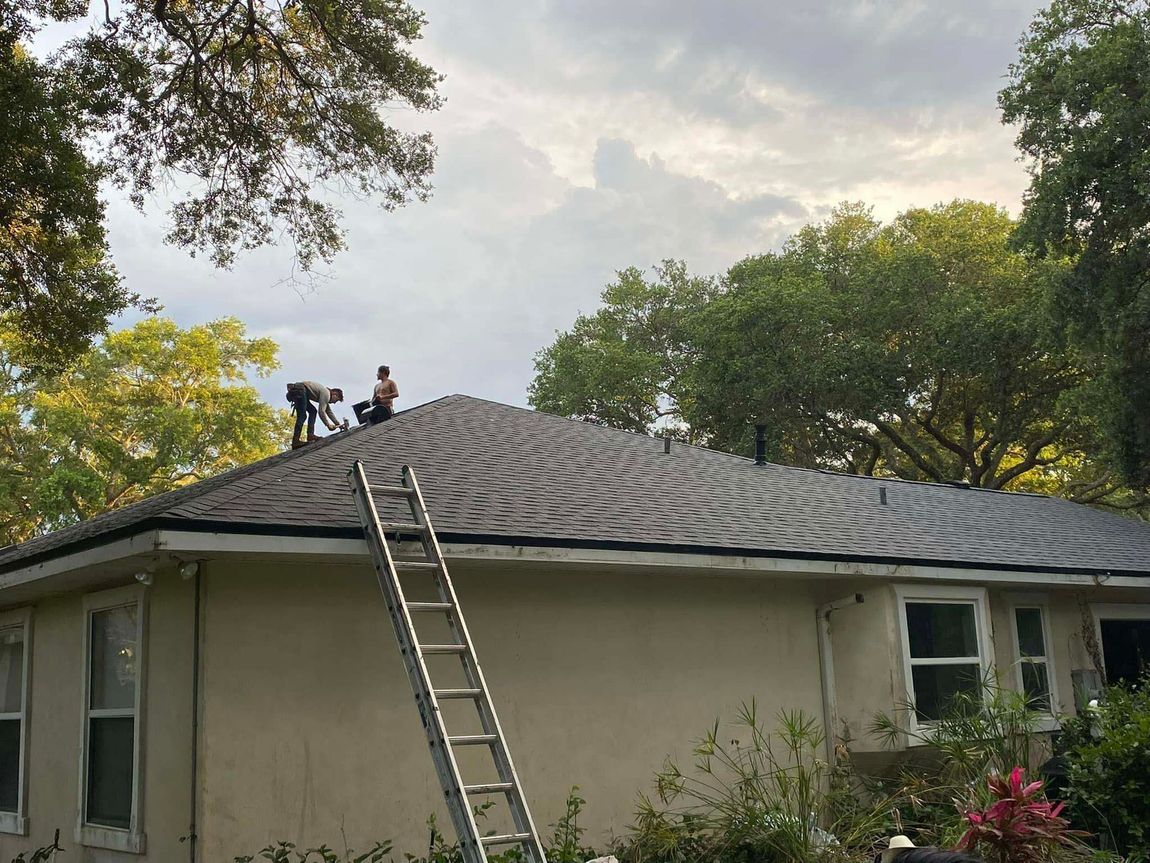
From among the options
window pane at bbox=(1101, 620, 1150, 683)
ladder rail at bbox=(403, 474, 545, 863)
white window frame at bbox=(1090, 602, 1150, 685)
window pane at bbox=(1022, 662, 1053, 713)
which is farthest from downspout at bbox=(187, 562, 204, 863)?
window pane at bbox=(1101, 620, 1150, 683)

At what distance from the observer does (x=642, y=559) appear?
30.8 ft

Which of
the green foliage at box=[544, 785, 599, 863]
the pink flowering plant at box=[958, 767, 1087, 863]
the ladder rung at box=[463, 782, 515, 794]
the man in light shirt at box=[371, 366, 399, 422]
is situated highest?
the man in light shirt at box=[371, 366, 399, 422]

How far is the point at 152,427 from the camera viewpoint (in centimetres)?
3831

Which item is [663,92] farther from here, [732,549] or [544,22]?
[732,549]

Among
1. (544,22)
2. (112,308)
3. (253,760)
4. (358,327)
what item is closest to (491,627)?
(253,760)

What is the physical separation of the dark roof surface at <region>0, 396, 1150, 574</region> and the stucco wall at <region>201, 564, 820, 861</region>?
1.89 feet

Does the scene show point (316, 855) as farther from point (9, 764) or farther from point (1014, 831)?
point (1014, 831)

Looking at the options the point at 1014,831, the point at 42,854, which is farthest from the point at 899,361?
the point at 42,854

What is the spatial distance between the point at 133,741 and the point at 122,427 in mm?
33107

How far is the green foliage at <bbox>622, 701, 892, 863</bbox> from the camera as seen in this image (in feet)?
25.7

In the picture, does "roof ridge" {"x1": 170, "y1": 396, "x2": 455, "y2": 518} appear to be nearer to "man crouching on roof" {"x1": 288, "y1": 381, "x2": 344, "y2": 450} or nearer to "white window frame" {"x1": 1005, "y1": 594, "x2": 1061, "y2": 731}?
"man crouching on roof" {"x1": 288, "y1": 381, "x2": 344, "y2": 450}

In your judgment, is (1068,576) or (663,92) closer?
(1068,576)

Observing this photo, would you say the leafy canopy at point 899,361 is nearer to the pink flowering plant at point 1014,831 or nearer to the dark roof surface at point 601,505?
the dark roof surface at point 601,505

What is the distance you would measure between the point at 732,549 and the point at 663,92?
1271cm
